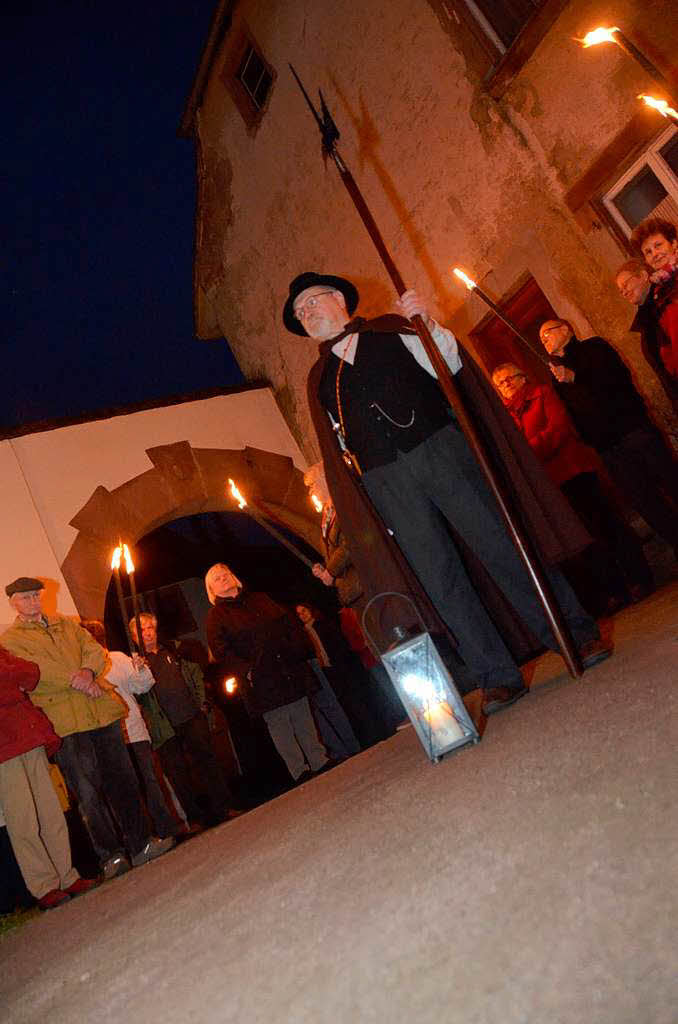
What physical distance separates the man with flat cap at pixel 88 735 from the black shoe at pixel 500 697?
114 inches

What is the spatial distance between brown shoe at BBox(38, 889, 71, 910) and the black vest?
3224mm

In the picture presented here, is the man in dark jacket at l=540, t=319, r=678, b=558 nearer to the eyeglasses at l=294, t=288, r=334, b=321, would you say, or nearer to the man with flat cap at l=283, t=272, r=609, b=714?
the man with flat cap at l=283, t=272, r=609, b=714

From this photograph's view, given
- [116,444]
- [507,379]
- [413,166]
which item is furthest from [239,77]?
[507,379]

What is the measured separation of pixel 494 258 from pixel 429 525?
4.44m

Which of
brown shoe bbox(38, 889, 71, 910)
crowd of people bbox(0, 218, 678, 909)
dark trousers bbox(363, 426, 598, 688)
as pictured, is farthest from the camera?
brown shoe bbox(38, 889, 71, 910)

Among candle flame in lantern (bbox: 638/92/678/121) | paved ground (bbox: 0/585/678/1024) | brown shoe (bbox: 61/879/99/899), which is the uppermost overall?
candle flame in lantern (bbox: 638/92/678/121)

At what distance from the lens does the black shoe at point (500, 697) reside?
303 cm

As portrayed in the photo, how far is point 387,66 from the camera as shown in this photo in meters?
7.27

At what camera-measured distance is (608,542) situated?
516cm

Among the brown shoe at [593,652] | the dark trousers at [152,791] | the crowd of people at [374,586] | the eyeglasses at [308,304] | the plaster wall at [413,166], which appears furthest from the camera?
the plaster wall at [413,166]

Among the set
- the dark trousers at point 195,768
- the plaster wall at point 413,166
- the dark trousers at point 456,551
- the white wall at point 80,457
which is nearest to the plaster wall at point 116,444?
the white wall at point 80,457

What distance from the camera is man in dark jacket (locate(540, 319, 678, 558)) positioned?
16.1ft

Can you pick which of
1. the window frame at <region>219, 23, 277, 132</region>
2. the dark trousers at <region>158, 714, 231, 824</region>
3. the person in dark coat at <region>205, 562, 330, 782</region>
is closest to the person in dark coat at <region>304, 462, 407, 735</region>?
the person in dark coat at <region>205, 562, 330, 782</region>

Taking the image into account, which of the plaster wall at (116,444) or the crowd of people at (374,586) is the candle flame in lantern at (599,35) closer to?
the crowd of people at (374,586)
